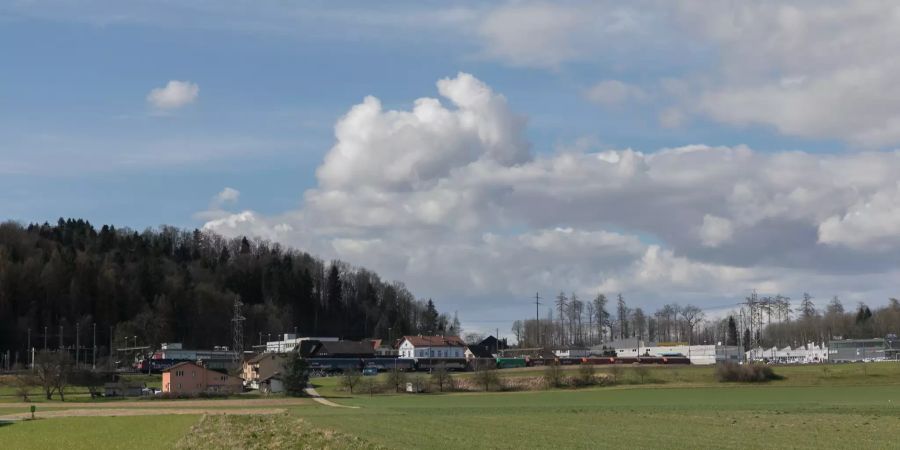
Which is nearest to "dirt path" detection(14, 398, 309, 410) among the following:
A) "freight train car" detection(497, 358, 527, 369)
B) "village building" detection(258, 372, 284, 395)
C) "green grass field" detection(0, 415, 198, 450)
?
"village building" detection(258, 372, 284, 395)

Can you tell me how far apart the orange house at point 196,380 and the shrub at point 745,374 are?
64.8 meters

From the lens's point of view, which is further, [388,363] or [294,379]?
[388,363]

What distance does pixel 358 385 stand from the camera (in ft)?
426

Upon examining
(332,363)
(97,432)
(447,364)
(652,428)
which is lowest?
(447,364)

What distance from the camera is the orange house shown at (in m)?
130

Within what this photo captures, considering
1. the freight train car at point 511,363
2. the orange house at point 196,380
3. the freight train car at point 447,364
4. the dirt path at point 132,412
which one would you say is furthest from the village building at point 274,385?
the freight train car at point 511,363

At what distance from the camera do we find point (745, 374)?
125562mm

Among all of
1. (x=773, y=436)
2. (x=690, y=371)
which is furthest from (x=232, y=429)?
(x=690, y=371)

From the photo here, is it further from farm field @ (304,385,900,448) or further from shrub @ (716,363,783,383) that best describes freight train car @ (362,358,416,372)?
farm field @ (304,385,900,448)

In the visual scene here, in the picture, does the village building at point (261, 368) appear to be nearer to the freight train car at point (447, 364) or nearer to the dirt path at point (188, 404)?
the freight train car at point (447, 364)

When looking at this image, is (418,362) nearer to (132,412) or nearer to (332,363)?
(332,363)

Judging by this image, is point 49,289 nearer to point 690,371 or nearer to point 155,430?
point 690,371

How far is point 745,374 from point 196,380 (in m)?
73.6

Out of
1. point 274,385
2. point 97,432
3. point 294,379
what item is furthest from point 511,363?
point 97,432
